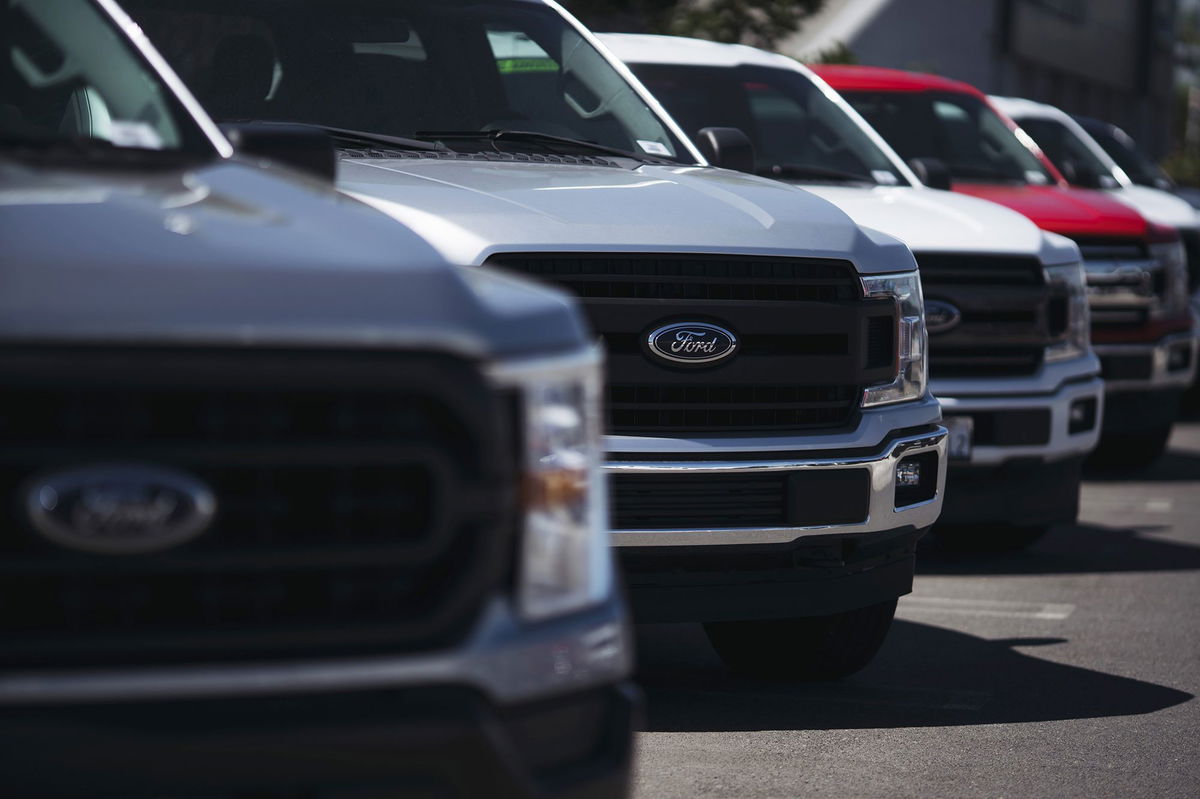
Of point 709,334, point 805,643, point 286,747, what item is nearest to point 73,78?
point 709,334

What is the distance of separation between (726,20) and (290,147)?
15.1 meters

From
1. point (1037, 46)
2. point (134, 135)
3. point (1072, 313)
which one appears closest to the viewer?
point (134, 135)

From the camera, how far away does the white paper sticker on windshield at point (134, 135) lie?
11.4ft

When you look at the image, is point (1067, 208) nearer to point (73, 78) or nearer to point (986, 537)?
point (986, 537)

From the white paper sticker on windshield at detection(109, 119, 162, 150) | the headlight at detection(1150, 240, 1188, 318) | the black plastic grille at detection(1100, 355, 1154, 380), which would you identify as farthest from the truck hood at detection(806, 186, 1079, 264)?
the white paper sticker on windshield at detection(109, 119, 162, 150)

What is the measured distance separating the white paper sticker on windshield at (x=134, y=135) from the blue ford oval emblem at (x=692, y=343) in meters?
1.64

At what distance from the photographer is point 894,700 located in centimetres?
569

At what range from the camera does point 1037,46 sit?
39.2 meters

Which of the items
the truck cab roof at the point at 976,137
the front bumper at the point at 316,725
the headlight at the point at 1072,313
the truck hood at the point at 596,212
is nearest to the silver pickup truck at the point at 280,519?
the front bumper at the point at 316,725

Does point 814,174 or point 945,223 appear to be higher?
point 814,174

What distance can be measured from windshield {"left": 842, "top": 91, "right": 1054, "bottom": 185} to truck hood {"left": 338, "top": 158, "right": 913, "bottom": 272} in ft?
18.1

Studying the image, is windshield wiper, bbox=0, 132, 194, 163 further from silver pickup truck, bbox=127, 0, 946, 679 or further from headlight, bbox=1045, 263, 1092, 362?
headlight, bbox=1045, 263, 1092, 362

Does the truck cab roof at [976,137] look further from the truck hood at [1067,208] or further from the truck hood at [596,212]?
the truck hood at [596,212]

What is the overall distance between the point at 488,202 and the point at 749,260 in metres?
0.68
